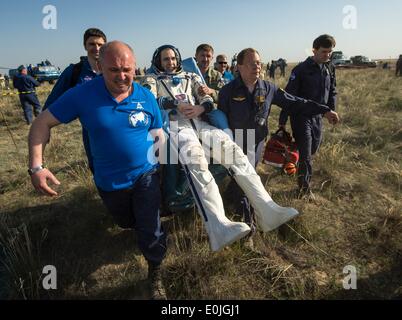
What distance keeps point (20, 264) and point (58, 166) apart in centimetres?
301

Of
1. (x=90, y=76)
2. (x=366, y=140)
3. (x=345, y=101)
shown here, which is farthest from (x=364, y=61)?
(x=90, y=76)

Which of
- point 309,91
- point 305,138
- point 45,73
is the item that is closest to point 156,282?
point 305,138

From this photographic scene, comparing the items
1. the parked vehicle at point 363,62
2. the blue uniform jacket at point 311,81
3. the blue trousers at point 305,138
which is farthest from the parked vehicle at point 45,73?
the parked vehicle at point 363,62

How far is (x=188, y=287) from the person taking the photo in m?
2.46

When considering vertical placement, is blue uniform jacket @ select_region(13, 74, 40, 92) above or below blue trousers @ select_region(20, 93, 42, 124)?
above

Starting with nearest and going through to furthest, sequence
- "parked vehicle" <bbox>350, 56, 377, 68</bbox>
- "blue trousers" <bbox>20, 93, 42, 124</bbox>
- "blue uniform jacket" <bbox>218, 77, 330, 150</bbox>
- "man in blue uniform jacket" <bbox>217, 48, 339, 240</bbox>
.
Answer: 1. "man in blue uniform jacket" <bbox>217, 48, 339, 240</bbox>
2. "blue uniform jacket" <bbox>218, 77, 330, 150</bbox>
3. "blue trousers" <bbox>20, 93, 42, 124</bbox>
4. "parked vehicle" <bbox>350, 56, 377, 68</bbox>

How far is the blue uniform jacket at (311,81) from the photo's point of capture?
12.6 feet

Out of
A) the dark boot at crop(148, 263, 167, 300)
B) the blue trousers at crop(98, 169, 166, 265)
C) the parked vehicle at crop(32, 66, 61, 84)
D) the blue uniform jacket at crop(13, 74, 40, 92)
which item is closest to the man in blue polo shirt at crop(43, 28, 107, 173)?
the blue trousers at crop(98, 169, 166, 265)

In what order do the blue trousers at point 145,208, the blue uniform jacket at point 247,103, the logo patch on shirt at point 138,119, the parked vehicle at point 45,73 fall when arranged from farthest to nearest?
1. the parked vehicle at point 45,73
2. the blue uniform jacket at point 247,103
3. the blue trousers at point 145,208
4. the logo patch on shirt at point 138,119

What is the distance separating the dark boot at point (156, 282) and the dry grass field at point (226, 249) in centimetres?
11

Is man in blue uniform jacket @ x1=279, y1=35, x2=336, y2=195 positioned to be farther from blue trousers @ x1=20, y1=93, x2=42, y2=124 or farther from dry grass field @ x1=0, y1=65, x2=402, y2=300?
blue trousers @ x1=20, y1=93, x2=42, y2=124

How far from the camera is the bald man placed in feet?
7.06

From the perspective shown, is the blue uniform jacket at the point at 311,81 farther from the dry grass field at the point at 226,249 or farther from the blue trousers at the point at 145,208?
the blue trousers at the point at 145,208
